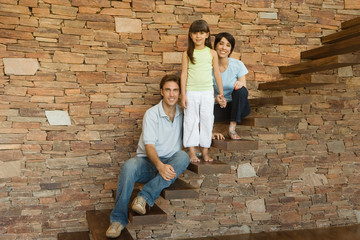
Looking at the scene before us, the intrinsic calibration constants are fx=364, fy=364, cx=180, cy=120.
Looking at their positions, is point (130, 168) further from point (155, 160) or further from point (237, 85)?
point (237, 85)

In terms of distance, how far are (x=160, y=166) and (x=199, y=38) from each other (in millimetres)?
997

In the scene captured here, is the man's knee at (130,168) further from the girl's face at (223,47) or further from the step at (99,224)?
the girl's face at (223,47)

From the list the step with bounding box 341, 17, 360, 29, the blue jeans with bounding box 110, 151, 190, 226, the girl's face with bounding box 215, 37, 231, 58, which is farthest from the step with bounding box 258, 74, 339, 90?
the blue jeans with bounding box 110, 151, 190, 226

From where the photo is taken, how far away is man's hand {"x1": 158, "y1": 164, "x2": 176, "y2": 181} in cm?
258

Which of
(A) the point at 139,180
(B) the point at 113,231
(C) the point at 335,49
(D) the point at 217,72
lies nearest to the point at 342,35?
(C) the point at 335,49

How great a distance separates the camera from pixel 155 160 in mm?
2680

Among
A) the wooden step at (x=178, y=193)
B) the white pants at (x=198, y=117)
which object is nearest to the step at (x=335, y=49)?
the white pants at (x=198, y=117)

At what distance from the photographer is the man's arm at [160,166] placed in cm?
258

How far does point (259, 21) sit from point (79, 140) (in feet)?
6.95

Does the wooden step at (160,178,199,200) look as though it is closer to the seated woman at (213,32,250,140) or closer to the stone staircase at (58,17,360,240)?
the stone staircase at (58,17,360,240)

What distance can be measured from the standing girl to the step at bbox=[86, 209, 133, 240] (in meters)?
0.82

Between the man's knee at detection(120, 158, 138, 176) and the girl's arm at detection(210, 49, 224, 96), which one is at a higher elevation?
the girl's arm at detection(210, 49, 224, 96)

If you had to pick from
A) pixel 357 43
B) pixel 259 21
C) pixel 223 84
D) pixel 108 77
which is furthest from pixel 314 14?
pixel 108 77

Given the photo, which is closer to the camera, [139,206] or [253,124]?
[139,206]
